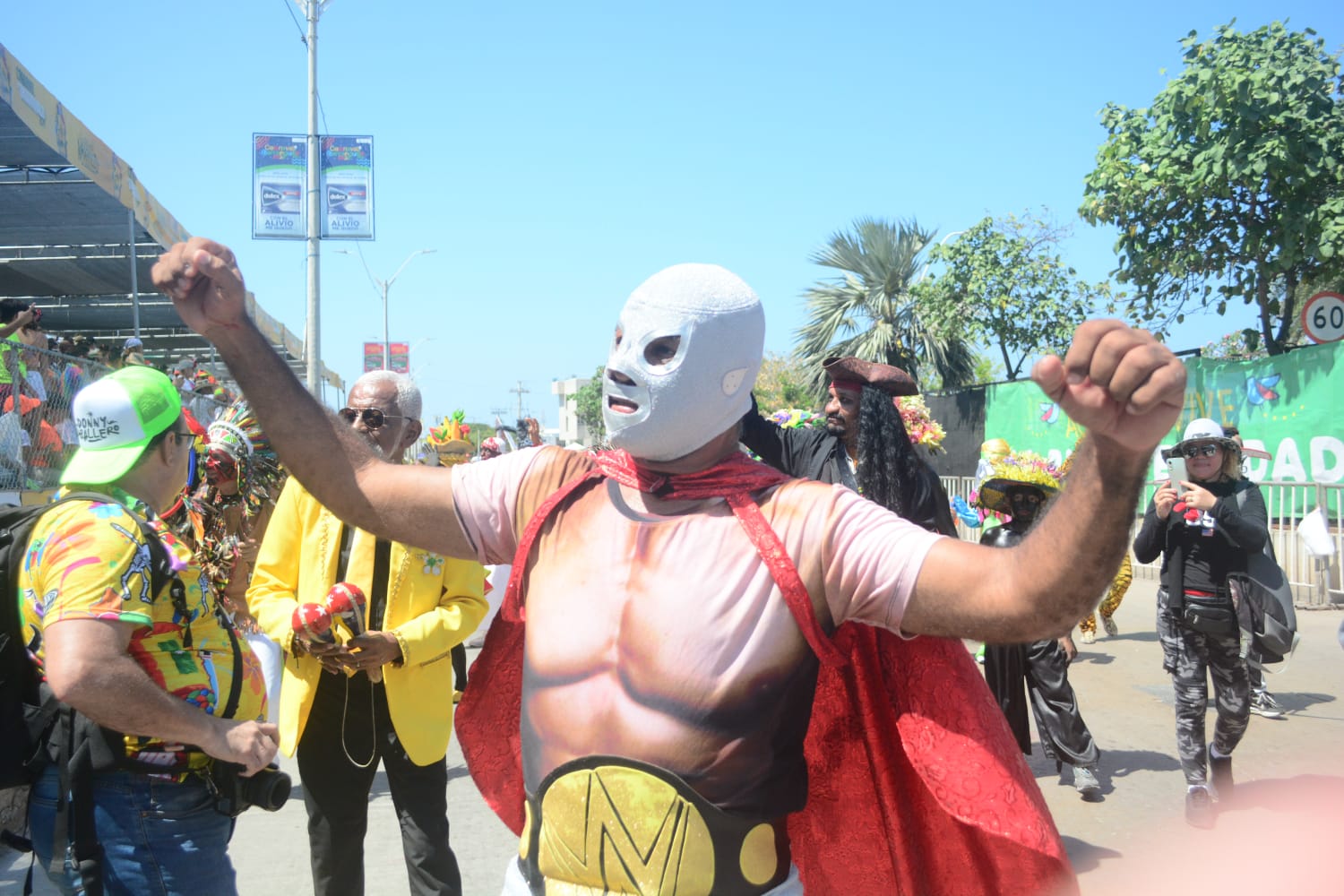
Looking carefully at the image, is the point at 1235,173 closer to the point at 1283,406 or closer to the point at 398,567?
the point at 1283,406

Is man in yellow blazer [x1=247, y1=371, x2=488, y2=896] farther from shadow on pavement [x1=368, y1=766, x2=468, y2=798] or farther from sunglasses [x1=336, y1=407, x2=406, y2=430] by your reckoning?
shadow on pavement [x1=368, y1=766, x2=468, y2=798]

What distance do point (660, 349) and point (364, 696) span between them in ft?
7.14

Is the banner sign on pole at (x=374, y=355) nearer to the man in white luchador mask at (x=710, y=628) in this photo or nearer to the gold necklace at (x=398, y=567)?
the gold necklace at (x=398, y=567)

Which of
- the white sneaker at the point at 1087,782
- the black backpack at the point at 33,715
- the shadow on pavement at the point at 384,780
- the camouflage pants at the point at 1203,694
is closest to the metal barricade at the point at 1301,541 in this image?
the camouflage pants at the point at 1203,694

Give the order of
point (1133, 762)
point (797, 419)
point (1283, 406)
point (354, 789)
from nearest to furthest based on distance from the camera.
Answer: point (354, 789), point (797, 419), point (1133, 762), point (1283, 406)

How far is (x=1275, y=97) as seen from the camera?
1124 cm

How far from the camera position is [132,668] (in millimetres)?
2391

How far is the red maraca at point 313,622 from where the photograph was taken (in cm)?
318

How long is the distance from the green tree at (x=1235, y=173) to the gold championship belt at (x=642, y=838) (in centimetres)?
1177

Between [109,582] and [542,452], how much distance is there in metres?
1.14

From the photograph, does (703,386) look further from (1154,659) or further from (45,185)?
(45,185)

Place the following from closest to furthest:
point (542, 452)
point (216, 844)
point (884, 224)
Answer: point (542, 452), point (216, 844), point (884, 224)

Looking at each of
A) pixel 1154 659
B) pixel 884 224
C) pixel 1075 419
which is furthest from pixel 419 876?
pixel 884 224

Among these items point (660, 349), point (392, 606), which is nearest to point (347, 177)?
point (392, 606)
